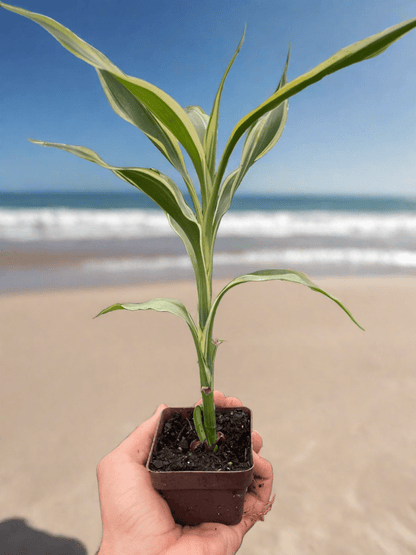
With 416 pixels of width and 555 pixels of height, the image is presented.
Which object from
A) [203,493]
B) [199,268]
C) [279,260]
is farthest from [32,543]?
[279,260]

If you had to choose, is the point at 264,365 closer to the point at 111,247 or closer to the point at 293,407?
the point at 293,407

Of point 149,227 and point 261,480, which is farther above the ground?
point 149,227

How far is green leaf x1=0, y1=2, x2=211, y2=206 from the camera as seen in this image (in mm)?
466

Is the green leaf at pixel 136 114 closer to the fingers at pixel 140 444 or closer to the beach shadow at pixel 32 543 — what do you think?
the fingers at pixel 140 444

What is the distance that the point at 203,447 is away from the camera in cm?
75

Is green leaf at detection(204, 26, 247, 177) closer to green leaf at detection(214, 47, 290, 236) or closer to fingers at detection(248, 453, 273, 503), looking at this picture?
Result: green leaf at detection(214, 47, 290, 236)

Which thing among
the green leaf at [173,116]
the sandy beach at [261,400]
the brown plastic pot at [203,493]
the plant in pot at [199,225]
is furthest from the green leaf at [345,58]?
the sandy beach at [261,400]

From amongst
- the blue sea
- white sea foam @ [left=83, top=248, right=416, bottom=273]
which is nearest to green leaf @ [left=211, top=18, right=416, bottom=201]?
the blue sea

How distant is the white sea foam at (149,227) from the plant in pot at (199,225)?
14.6ft

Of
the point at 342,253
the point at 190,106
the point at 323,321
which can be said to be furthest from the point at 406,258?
the point at 190,106

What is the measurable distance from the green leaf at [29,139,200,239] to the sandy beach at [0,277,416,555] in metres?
0.88

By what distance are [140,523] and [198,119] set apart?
2.64 ft

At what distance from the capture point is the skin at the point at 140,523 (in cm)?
66

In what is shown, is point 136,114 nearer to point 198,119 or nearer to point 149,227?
point 198,119
